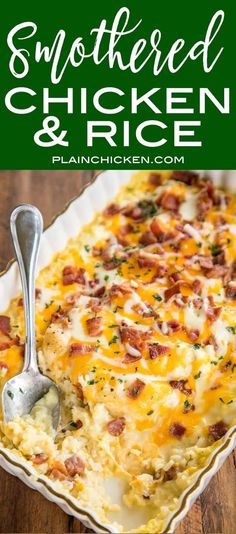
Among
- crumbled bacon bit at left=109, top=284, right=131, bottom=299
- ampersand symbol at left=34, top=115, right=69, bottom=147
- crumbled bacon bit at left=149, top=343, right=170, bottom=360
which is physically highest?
ampersand symbol at left=34, top=115, right=69, bottom=147

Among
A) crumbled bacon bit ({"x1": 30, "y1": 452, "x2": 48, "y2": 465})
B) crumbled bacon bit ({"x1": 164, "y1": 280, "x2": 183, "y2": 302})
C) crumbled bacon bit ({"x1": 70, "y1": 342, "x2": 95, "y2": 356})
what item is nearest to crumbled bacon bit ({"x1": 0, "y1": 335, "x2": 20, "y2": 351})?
crumbled bacon bit ({"x1": 70, "y1": 342, "x2": 95, "y2": 356})

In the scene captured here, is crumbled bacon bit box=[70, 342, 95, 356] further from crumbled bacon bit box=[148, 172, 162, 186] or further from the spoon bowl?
crumbled bacon bit box=[148, 172, 162, 186]

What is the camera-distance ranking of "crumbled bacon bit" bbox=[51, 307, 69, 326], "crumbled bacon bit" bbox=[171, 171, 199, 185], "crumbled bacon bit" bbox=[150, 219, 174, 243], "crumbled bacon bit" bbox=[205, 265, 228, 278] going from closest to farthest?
"crumbled bacon bit" bbox=[51, 307, 69, 326]
"crumbled bacon bit" bbox=[205, 265, 228, 278]
"crumbled bacon bit" bbox=[150, 219, 174, 243]
"crumbled bacon bit" bbox=[171, 171, 199, 185]

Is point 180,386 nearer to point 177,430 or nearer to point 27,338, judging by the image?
point 177,430

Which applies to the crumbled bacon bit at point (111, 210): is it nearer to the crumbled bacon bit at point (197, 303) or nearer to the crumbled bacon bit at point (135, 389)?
the crumbled bacon bit at point (197, 303)

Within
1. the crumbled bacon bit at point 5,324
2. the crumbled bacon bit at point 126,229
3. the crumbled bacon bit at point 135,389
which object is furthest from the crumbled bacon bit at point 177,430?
the crumbled bacon bit at point 126,229

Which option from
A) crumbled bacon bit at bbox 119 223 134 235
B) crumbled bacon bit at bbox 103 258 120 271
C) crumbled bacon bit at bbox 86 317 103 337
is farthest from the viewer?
crumbled bacon bit at bbox 119 223 134 235

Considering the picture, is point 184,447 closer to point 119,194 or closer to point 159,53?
point 119,194
